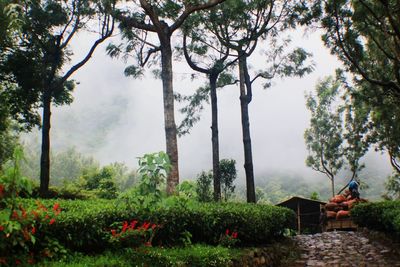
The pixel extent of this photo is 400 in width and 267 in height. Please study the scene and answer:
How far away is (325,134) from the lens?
113 ft

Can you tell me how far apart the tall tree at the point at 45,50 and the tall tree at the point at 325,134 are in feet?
73.5

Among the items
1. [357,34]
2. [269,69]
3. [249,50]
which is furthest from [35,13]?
[357,34]

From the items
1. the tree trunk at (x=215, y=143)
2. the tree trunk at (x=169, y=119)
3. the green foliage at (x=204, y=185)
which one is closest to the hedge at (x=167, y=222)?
the tree trunk at (x=169, y=119)

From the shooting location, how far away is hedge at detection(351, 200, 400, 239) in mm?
9613

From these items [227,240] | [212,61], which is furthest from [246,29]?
[227,240]

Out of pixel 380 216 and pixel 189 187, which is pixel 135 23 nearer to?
pixel 189 187

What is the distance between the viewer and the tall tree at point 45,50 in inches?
672

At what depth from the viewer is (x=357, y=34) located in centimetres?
1298

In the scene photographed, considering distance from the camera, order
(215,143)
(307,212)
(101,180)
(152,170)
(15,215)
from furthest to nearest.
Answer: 1. (101,180)
2. (307,212)
3. (215,143)
4. (152,170)
5. (15,215)

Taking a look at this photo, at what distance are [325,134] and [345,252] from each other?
85.5 ft

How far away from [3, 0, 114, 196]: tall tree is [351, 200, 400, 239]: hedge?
12433mm

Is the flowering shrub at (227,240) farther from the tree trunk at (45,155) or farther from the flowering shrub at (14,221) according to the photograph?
the tree trunk at (45,155)

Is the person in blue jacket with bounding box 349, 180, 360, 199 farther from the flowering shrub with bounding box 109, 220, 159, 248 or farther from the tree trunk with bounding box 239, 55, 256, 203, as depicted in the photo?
the flowering shrub with bounding box 109, 220, 159, 248

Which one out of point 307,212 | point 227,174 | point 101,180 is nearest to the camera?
point 227,174
